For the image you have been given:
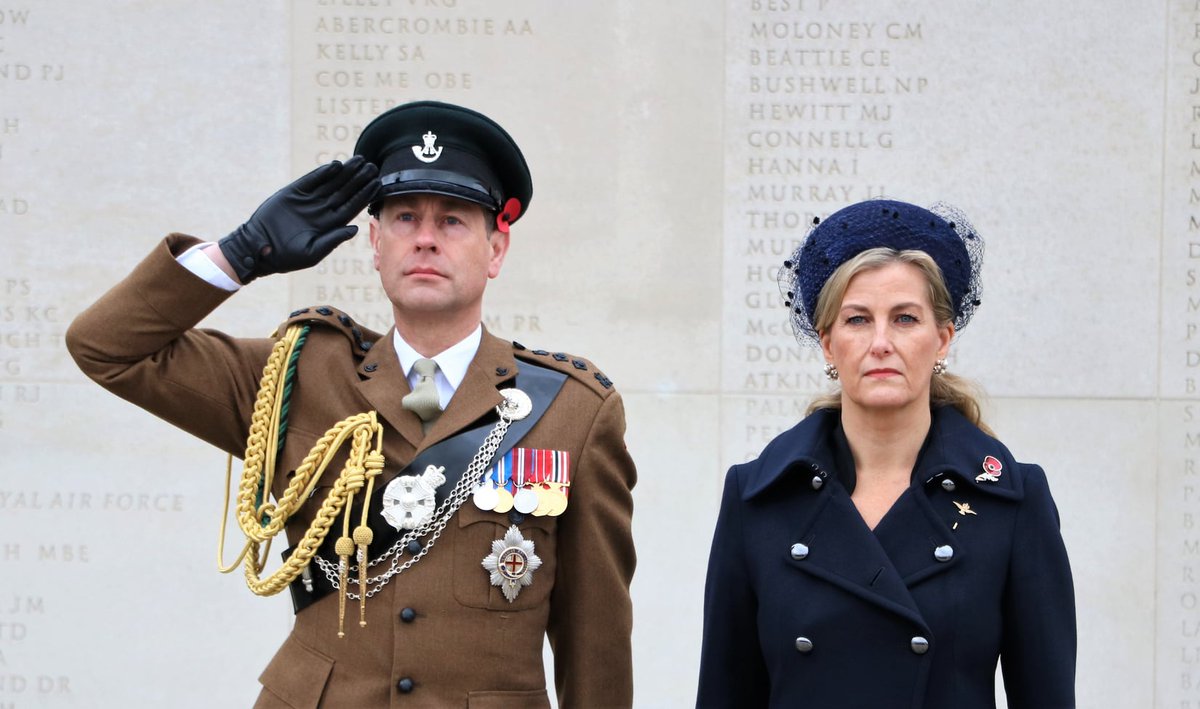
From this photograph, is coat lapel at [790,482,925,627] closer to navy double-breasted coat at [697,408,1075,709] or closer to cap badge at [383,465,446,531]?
navy double-breasted coat at [697,408,1075,709]

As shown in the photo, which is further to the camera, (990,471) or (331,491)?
(331,491)

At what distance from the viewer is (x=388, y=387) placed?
9.07 feet

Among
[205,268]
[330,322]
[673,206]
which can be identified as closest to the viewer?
[205,268]

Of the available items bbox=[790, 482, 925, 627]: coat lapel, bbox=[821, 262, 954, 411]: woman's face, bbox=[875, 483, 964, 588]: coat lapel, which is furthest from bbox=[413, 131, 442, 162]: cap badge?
bbox=[875, 483, 964, 588]: coat lapel

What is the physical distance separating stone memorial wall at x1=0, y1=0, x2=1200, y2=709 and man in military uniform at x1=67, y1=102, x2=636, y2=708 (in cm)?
250

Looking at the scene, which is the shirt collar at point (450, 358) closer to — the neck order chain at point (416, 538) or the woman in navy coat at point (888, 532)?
the neck order chain at point (416, 538)

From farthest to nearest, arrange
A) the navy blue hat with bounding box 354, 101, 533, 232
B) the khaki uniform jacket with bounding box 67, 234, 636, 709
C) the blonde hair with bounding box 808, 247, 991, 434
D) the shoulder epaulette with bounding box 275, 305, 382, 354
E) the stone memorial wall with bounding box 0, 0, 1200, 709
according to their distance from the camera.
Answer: the stone memorial wall with bounding box 0, 0, 1200, 709, the shoulder epaulette with bounding box 275, 305, 382, 354, the navy blue hat with bounding box 354, 101, 533, 232, the khaki uniform jacket with bounding box 67, 234, 636, 709, the blonde hair with bounding box 808, 247, 991, 434

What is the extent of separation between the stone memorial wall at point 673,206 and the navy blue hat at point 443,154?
2.49m

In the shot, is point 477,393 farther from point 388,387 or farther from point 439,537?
point 439,537

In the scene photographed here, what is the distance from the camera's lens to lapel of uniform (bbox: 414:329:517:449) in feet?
8.99

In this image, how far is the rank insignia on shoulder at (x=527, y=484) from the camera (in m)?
2.70

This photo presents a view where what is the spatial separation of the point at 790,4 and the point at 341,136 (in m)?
1.82

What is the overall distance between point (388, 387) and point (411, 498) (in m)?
0.24

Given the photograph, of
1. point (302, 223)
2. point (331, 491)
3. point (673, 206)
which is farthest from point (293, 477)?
point (673, 206)
